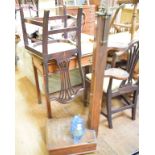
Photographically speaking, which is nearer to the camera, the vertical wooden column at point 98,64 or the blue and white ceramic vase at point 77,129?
the vertical wooden column at point 98,64

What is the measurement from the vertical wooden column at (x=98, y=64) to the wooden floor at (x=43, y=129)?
0.24m

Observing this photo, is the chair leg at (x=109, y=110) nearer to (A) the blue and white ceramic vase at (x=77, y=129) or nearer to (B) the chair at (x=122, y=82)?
(B) the chair at (x=122, y=82)

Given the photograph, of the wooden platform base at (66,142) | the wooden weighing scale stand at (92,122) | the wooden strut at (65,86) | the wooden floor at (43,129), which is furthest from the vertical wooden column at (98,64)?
the wooden strut at (65,86)

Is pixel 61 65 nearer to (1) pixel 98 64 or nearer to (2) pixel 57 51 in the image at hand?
(2) pixel 57 51

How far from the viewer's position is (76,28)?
1750 millimetres

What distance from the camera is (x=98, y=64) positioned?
4.71ft

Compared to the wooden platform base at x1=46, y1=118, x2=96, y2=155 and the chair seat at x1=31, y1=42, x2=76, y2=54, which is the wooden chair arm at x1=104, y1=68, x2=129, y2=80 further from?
the wooden platform base at x1=46, y1=118, x2=96, y2=155

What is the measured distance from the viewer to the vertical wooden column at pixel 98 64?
4.21 feet

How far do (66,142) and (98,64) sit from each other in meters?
0.74
